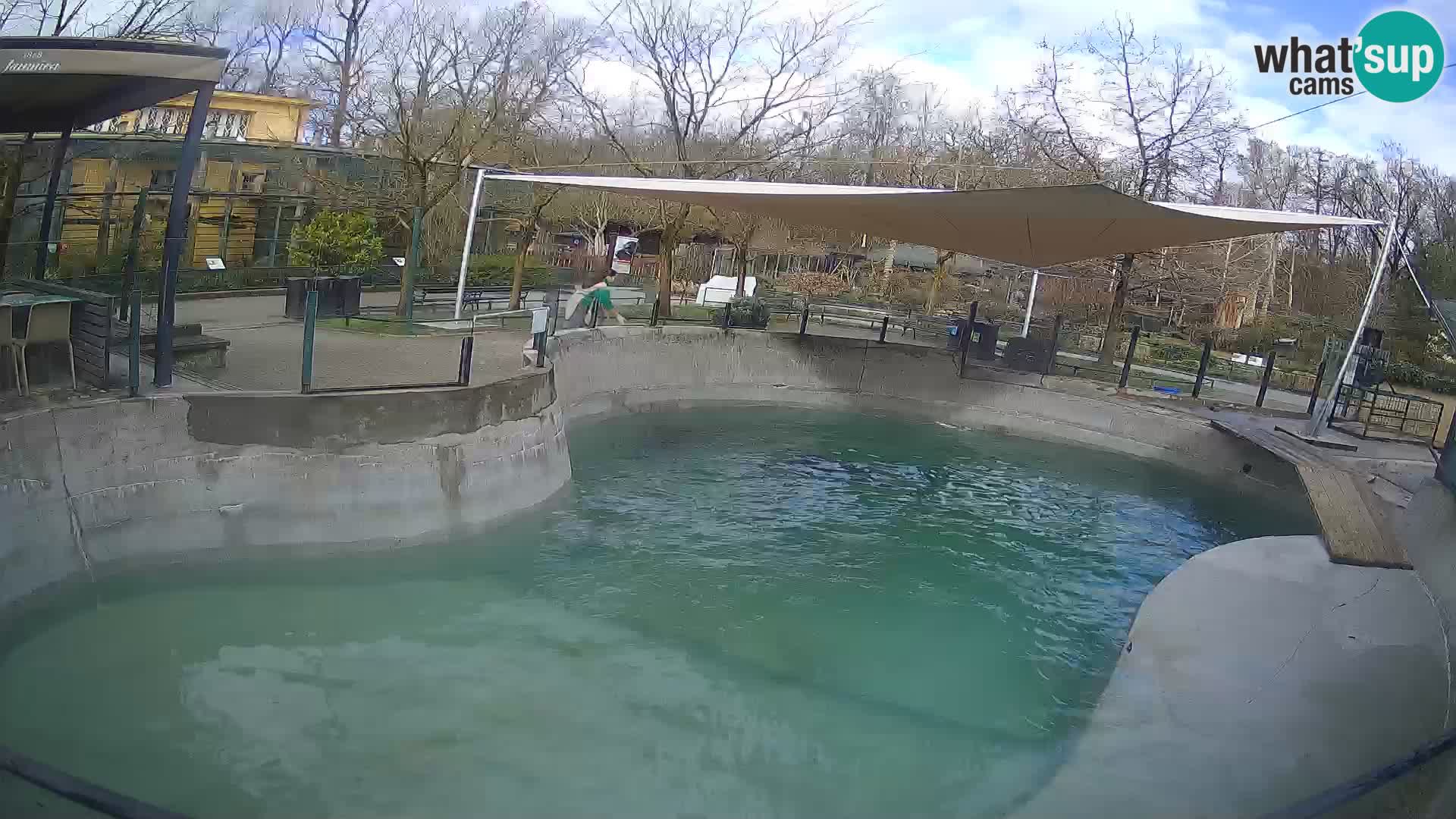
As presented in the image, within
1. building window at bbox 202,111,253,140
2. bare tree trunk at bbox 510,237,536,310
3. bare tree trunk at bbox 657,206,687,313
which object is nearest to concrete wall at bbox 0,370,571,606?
bare tree trunk at bbox 510,237,536,310

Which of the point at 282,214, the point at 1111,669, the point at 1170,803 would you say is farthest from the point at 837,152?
the point at 1170,803

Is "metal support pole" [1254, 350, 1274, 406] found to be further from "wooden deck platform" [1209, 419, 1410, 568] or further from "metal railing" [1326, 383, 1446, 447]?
"wooden deck platform" [1209, 419, 1410, 568]

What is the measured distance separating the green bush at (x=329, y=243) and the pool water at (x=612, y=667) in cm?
1098

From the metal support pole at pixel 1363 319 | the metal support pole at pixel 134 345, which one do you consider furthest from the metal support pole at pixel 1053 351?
the metal support pole at pixel 134 345

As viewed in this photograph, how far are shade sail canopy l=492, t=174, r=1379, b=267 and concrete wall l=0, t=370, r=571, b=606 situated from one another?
11.7ft

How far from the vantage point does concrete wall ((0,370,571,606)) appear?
7125 mm

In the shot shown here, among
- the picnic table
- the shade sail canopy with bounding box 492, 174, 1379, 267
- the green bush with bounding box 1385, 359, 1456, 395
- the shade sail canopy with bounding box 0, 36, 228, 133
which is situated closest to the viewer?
the picnic table

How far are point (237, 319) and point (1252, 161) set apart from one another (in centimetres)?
4698

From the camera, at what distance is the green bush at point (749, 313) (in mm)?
19375

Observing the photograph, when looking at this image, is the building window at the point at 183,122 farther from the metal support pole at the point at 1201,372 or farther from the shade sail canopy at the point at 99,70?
the metal support pole at the point at 1201,372

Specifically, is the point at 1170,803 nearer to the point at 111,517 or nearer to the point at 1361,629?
the point at 1361,629

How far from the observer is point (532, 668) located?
286 inches

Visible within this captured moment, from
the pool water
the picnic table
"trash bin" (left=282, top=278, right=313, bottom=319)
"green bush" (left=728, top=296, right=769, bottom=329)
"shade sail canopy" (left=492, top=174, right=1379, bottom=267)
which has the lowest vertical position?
the pool water

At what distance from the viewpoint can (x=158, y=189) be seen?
15.9 metres
